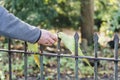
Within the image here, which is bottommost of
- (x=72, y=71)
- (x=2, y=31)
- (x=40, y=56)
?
(x=72, y=71)

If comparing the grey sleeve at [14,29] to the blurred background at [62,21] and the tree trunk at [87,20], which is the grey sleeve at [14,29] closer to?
the blurred background at [62,21]

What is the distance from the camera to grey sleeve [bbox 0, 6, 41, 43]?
2.58 meters

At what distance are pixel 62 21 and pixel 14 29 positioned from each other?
16.2ft

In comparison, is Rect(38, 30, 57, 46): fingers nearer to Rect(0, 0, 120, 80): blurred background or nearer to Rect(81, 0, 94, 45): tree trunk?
Rect(0, 0, 120, 80): blurred background

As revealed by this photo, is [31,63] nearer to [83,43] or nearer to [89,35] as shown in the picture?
[83,43]

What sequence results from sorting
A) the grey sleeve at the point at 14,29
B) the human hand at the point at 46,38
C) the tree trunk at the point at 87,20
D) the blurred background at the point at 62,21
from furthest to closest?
the tree trunk at the point at 87,20
the blurred background at the point at 62,21
the human hand at the point at 46,38
the grey sleeve at the point at 14,29

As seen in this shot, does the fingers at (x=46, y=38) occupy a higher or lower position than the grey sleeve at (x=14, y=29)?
lower

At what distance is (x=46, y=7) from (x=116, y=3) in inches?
84.0

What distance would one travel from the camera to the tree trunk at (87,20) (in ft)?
24.7

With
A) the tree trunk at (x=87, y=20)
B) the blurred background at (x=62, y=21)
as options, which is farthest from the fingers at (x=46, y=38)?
the tree trunk at (x=87, y=20)

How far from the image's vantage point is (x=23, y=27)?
2.61 meters

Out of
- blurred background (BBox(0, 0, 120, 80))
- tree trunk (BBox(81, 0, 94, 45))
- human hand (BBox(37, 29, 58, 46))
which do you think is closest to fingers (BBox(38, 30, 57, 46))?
human hand (BBox(37, 29, 58, 46))

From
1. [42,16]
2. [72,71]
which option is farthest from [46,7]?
[72,71]

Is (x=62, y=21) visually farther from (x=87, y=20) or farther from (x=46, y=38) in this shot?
(x=46, y=38)
